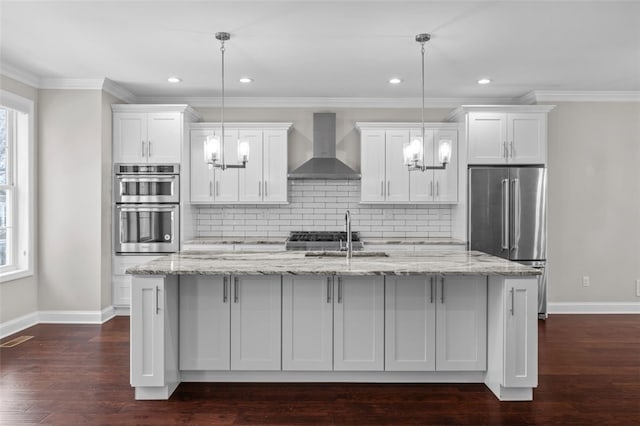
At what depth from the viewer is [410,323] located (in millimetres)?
3459

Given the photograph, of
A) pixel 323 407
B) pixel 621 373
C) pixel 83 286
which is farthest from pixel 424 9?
pixel 83 286

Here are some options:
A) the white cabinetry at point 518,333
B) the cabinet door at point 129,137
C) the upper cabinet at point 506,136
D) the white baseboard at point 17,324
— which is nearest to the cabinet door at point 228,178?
the cabinet door at point 129,137

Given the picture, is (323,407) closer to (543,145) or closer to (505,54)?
(505,54)

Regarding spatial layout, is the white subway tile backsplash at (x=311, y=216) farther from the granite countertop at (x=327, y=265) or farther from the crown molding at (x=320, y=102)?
the granite countertop at (x=327, y=265)

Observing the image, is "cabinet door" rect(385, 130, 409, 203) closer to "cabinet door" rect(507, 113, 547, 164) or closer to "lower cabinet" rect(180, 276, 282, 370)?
"cabinet door" rect(507, 113, 547, 164)

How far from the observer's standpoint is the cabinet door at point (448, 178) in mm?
5820

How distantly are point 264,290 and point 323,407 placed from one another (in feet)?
3.01

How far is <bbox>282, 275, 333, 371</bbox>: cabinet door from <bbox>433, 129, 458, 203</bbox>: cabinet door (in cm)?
290

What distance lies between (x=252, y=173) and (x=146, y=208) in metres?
1.35

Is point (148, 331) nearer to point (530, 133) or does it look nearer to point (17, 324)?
point (17, 324)

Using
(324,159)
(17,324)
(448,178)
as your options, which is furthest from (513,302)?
(17,324)

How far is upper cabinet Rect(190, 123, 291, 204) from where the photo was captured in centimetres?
586

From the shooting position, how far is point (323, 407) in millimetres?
3113

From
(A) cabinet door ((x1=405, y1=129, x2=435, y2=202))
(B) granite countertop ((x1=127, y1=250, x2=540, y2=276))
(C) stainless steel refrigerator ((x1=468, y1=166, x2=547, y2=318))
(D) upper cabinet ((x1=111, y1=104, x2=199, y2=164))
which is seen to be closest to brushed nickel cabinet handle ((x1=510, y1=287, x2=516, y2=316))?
(B) granite countertop ((x1=127, y1=250, x2=540, y2=276))
